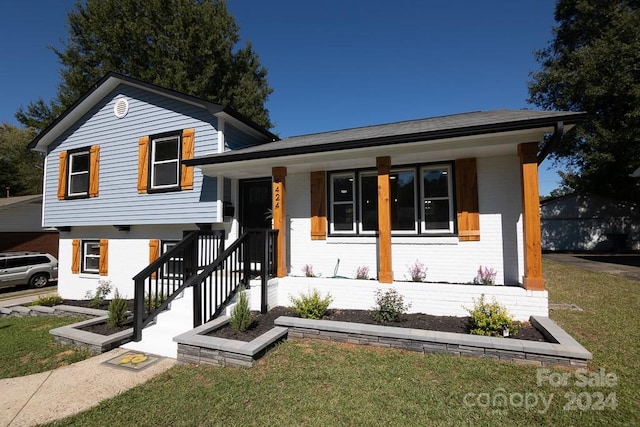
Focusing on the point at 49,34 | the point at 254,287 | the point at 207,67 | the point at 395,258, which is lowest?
the point at 254,287

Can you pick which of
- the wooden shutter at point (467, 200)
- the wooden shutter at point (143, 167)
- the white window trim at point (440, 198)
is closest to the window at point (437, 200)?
the white window trim at point (440, 198)

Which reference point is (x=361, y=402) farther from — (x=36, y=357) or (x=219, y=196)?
(x=219, y=196)

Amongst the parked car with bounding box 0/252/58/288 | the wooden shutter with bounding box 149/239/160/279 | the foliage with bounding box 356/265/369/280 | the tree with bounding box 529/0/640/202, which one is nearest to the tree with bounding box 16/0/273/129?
the parked car with bounding box 0/252/58/288

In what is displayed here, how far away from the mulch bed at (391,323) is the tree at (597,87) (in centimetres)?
1271

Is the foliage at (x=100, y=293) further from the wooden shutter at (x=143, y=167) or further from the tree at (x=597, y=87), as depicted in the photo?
the tree at (x=597, y=87)

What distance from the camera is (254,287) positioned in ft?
19.5

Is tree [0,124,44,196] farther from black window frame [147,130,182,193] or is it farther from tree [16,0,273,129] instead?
black window frame [147,130,182,193]

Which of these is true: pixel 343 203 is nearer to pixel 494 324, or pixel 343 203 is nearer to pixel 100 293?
pixel 494 324

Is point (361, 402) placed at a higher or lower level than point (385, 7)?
lower

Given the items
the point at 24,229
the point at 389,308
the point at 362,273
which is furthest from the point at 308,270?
the point at 24,229

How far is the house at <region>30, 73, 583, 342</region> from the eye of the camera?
5.18m

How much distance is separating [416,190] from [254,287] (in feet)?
12.6

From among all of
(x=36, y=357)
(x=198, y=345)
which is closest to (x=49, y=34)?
(x=36, y=357)

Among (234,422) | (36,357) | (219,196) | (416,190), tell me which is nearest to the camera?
(234,422)
